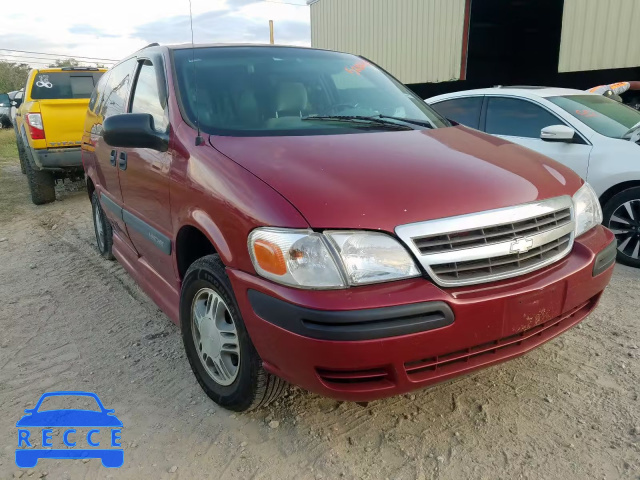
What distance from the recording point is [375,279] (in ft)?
5.80

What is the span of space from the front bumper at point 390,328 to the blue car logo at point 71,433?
84cm

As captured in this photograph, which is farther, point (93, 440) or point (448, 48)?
point (448, 48)

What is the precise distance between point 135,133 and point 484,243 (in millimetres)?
1720

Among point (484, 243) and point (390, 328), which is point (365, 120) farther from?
point (390, 328)

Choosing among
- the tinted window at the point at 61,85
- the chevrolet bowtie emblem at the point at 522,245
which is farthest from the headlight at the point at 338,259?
the tinted window at the point at 61,85

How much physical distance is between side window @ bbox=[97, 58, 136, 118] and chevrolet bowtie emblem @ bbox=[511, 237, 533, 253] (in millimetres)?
2719

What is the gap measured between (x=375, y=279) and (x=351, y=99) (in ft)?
5.02

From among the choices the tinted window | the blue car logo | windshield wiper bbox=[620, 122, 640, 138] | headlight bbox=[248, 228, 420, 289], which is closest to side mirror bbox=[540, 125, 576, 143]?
windshield wiper bbox=[620, 122, 640, 138]

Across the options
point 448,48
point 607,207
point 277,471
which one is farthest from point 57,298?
point 448,48

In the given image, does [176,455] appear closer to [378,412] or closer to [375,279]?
[378,412]

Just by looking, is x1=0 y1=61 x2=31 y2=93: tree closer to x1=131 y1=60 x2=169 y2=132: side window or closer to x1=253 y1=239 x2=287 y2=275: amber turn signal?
x1=131 y1=60 x2=169 y2=132: side window

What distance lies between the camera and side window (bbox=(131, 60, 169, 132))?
2678 mm

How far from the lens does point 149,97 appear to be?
2977mm

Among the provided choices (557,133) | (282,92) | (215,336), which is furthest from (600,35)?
(215,336)
